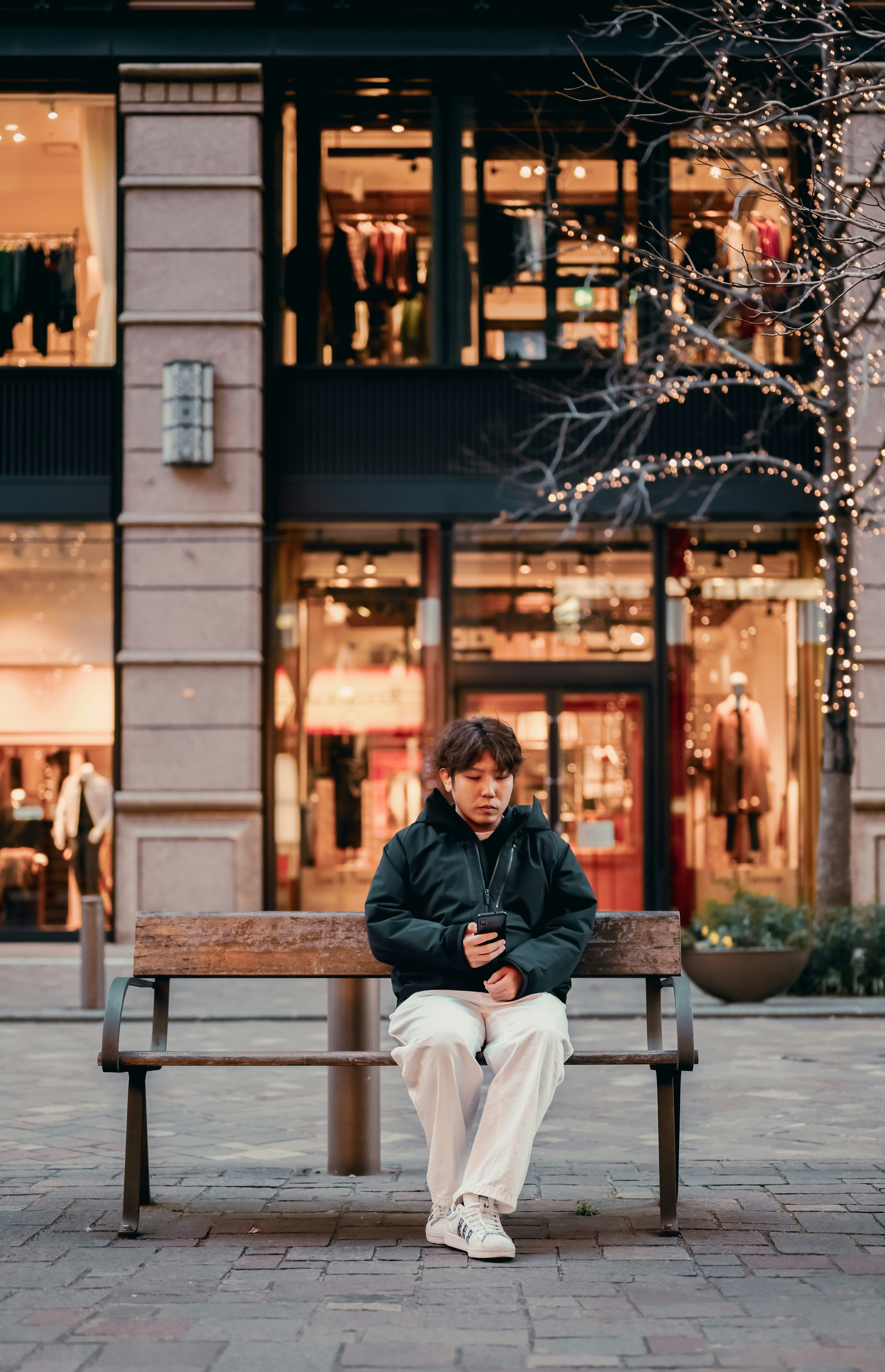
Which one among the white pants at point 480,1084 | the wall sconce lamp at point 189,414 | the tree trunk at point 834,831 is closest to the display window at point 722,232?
the tree trunk at point 834,831

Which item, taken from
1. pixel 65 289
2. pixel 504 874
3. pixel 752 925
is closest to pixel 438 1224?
pixel 504 874

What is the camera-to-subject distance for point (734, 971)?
10.4m

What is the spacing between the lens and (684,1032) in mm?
5012

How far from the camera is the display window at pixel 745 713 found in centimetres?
1484

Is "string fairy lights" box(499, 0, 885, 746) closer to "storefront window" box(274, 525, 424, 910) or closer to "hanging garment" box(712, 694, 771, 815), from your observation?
"hanging garment" box(712, 694, 771, 815)

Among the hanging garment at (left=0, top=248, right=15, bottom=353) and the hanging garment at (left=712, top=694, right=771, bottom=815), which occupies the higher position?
the hanging garment at (left=0, top=248, right=15, bottom=353)

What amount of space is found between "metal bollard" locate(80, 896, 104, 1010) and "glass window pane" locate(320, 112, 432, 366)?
638cm

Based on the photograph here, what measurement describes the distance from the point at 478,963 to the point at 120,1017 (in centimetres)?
113

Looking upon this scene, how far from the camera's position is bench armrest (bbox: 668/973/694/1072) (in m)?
4.96

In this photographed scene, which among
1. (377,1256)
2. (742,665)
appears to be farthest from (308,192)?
(377,1256)

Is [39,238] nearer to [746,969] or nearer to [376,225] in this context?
[376,225]

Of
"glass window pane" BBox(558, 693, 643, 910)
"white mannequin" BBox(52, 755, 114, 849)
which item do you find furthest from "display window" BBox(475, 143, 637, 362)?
"white mannequin" BBox(52, 755, 114, 849)

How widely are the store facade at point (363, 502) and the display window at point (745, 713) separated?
3 centimetres

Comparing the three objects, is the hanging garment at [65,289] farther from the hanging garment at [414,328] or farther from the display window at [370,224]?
the hanging garment at [414,328]
